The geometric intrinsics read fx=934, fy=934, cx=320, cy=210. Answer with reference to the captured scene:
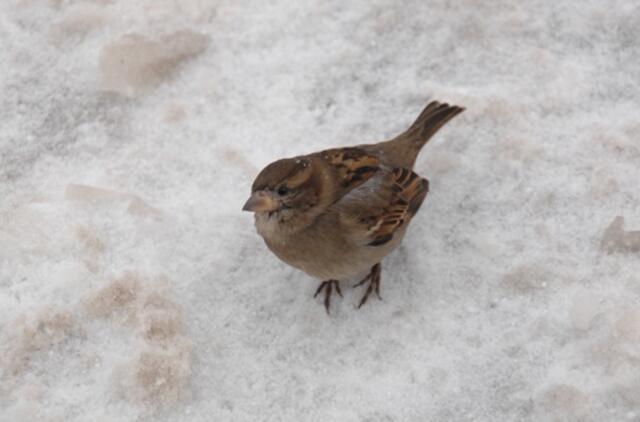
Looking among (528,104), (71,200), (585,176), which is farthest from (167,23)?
(585,176)

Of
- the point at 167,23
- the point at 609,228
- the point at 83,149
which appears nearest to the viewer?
the point at 609,228

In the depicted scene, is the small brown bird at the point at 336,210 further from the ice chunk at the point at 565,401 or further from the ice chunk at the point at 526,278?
the ice chunk at the point at 565,401

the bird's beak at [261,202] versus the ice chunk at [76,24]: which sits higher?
the bird's beak at [261,202]

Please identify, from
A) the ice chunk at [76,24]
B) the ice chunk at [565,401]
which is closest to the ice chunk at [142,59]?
the ice chunk at [76,24]

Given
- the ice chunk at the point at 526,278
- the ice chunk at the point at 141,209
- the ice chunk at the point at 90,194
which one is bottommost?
the ice chunk at the point at 526,278

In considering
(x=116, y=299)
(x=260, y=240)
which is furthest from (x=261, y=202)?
(x=116, y=299)

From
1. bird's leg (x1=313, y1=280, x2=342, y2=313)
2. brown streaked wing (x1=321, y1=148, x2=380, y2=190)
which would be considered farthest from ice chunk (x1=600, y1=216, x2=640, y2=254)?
bird's leg (x1=313, y1=280, x2=342, y2=313)

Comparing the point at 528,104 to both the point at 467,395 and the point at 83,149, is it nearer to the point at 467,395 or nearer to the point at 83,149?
the point at 467,395
